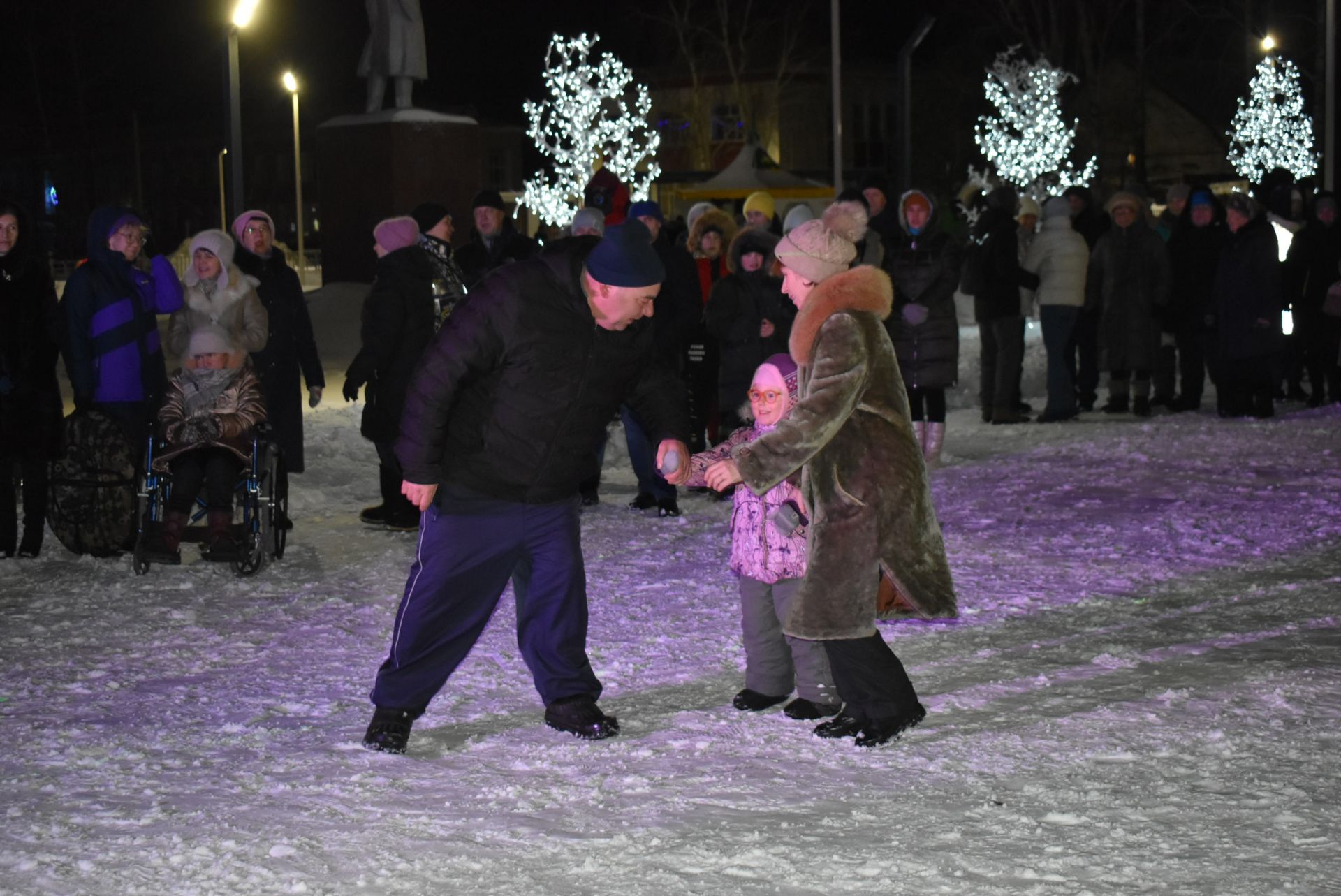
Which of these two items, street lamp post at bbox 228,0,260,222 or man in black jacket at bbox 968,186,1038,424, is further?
street lamp post at bbox 228,0,260,222

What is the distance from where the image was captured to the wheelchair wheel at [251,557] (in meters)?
9.12

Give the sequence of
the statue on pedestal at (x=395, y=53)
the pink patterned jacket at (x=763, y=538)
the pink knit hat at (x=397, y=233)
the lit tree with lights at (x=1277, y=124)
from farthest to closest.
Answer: the lit tree with lights at (x=1277, y=124), the statue on pedestal at (x=395, y=53), the pink knit hat at (x=397, y=233), the pink patterned jacket at (x=763, y=538)

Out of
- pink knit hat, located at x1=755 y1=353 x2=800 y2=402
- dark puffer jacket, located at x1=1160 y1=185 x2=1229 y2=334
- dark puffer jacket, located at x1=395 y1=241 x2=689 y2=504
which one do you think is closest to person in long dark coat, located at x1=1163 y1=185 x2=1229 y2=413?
dark puffer jacket, located at x1=1160 y1=185 x2=1229 y2=334

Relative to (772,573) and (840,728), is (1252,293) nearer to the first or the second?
(772,573)

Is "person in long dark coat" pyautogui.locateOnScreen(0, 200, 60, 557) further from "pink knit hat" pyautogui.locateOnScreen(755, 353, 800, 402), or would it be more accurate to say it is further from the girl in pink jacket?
"pink knit hat" pyautogui.locateOnScreen(755, 353, 800, 402)

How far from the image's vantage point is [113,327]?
9578 mm

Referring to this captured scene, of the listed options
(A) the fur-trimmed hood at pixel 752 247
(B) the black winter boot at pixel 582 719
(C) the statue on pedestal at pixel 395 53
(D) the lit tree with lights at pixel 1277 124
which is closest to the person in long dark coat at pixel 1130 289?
(A) the fur-trimmed hood at pixel 752 247

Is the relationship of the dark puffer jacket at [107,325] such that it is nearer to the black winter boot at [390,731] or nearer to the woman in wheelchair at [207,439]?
the woman in wheelchair at [207,439]

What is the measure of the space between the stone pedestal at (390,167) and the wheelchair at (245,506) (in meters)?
11.8

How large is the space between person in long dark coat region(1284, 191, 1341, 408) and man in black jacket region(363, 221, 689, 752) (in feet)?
39.5

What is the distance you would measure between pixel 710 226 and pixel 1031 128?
148ft

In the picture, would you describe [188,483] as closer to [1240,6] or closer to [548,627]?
[548,627]

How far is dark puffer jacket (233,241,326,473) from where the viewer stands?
1064 centimetres

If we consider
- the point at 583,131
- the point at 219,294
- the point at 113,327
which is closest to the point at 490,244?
Answer: the point at 219,294
